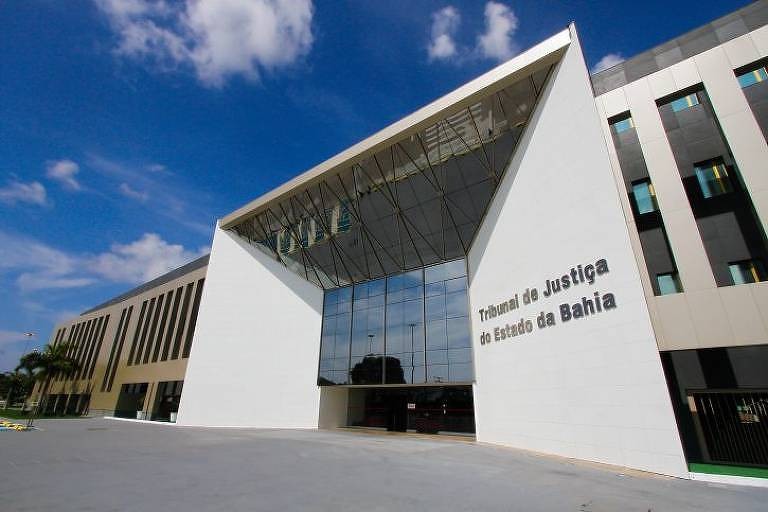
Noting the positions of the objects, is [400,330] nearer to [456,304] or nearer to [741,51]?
[456,304]

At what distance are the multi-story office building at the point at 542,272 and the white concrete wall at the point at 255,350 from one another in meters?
0.16

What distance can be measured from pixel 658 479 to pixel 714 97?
17.2 metres

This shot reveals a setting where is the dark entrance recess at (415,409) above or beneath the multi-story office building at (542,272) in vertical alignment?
beneath

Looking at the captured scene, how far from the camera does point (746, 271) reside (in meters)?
15.5

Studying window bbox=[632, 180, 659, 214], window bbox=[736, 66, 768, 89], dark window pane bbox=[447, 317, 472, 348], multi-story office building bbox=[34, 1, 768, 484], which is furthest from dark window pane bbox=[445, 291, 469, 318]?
window bbox=[736, 66, 768, 89]

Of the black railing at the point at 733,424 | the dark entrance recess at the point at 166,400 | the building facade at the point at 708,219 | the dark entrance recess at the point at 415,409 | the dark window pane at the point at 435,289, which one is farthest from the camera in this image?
the dark entrance recess at the point at 166,400

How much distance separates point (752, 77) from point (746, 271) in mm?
8924

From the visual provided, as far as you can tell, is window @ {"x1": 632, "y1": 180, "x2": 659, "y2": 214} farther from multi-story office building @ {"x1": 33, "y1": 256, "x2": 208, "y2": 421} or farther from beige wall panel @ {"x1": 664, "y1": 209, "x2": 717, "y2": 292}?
multi-story office building @ {"x1": 33, "y1": 256, "x2": 208, "y2": 421}

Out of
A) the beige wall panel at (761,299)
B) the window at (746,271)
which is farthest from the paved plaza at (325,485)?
the window at (746,271)

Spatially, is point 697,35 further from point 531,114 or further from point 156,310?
point 156,310

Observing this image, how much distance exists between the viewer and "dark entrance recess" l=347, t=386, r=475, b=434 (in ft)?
74.3

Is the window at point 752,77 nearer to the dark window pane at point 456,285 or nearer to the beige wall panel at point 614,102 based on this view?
the beige wall panel at point 614,102

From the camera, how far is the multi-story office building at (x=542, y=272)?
1210 cm

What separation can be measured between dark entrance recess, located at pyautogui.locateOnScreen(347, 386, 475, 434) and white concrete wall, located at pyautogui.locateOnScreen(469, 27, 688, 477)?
13.1ft
